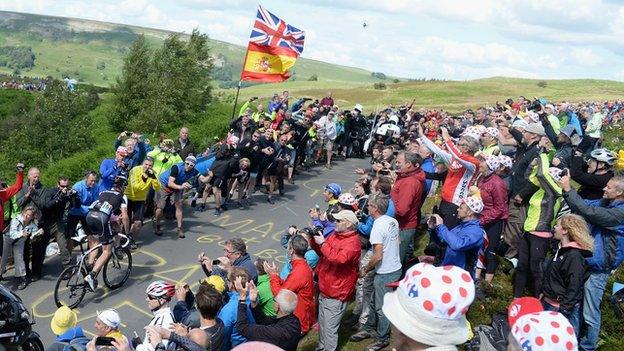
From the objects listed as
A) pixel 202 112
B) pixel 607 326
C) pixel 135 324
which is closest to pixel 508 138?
pixel 607 326

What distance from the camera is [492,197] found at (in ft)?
26.9

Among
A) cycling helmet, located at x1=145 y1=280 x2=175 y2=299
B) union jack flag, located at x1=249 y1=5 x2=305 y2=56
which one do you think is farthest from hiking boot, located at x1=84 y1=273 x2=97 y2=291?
union jack flag, located at x1=249 y1=5 x2=305 y2=56

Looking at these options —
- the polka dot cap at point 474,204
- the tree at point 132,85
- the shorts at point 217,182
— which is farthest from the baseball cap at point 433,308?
the tree at point 132,85

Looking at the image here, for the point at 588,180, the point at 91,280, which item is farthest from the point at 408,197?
the point at 91,280

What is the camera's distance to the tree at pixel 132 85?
52219 mm

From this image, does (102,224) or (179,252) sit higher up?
(102,224)

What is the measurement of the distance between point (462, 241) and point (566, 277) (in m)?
1.16

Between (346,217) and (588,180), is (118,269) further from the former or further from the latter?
(588,180)

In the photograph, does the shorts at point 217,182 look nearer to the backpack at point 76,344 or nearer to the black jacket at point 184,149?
the black jacket at point 184,149

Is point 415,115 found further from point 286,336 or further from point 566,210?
point 286,336

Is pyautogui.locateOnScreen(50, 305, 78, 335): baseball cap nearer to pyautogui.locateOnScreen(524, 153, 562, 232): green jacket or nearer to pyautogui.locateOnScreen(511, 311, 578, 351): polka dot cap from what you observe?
pyautogui.locateOnScreen(511, 311, 578, 351): polka dot cap

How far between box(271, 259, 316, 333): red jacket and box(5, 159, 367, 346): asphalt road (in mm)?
2884

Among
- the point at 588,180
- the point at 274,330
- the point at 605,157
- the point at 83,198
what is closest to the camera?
the point at 274,330

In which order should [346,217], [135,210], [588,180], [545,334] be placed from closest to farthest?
[545,334] < [346,217] < [588,180] < [135,210]
